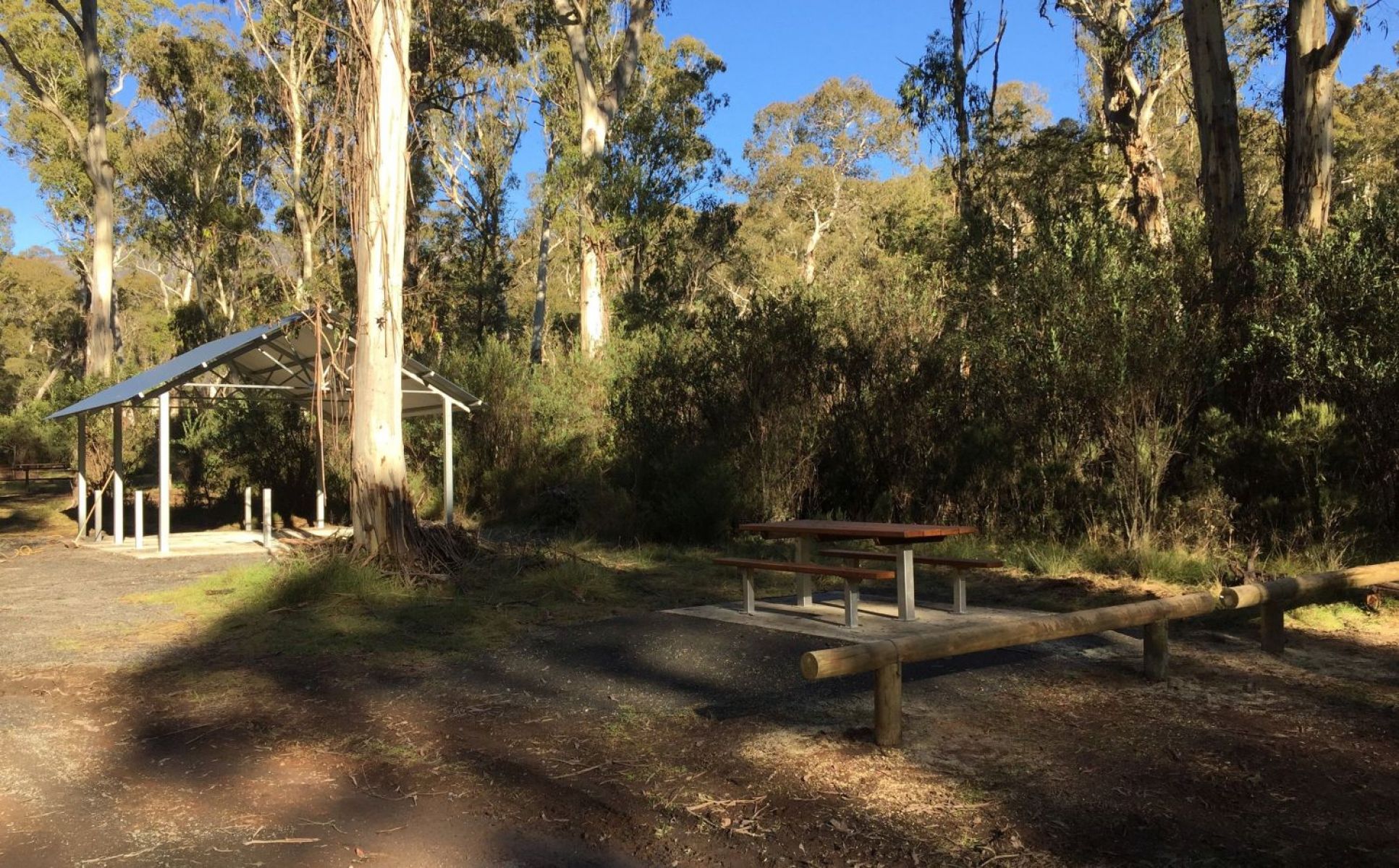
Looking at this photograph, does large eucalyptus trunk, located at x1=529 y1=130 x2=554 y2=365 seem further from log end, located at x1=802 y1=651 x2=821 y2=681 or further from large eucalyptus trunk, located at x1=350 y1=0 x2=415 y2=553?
log end, located at x1=802 y1=651 x2=821 y2=681

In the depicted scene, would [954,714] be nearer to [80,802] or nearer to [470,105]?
[80,802]

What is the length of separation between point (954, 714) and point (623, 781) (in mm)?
1776

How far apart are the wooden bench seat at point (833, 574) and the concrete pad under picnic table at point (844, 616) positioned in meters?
0.07

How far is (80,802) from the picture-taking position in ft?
13.2

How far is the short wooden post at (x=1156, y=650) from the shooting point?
18.7ft

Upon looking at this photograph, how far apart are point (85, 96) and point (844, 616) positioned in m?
30.8

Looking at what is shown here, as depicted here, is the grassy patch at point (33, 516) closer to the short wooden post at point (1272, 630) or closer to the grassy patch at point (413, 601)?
the grassy patch at point (413, 601)

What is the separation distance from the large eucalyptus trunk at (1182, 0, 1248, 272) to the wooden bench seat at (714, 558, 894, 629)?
7.33 metres

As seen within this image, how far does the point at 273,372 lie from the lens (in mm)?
16656

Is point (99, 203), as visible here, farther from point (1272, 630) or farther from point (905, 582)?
point (1272, 630)

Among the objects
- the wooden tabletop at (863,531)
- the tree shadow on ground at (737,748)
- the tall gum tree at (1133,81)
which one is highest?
the tall gum tree at (1133,81)

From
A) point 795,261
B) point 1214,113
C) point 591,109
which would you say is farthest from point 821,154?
point 1214,113

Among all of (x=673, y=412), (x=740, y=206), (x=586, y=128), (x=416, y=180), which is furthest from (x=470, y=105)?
(x=673, y=412)

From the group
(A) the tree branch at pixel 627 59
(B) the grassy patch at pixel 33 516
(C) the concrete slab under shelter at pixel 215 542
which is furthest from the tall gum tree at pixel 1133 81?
(B) the grassy patch at pixel 33 516
